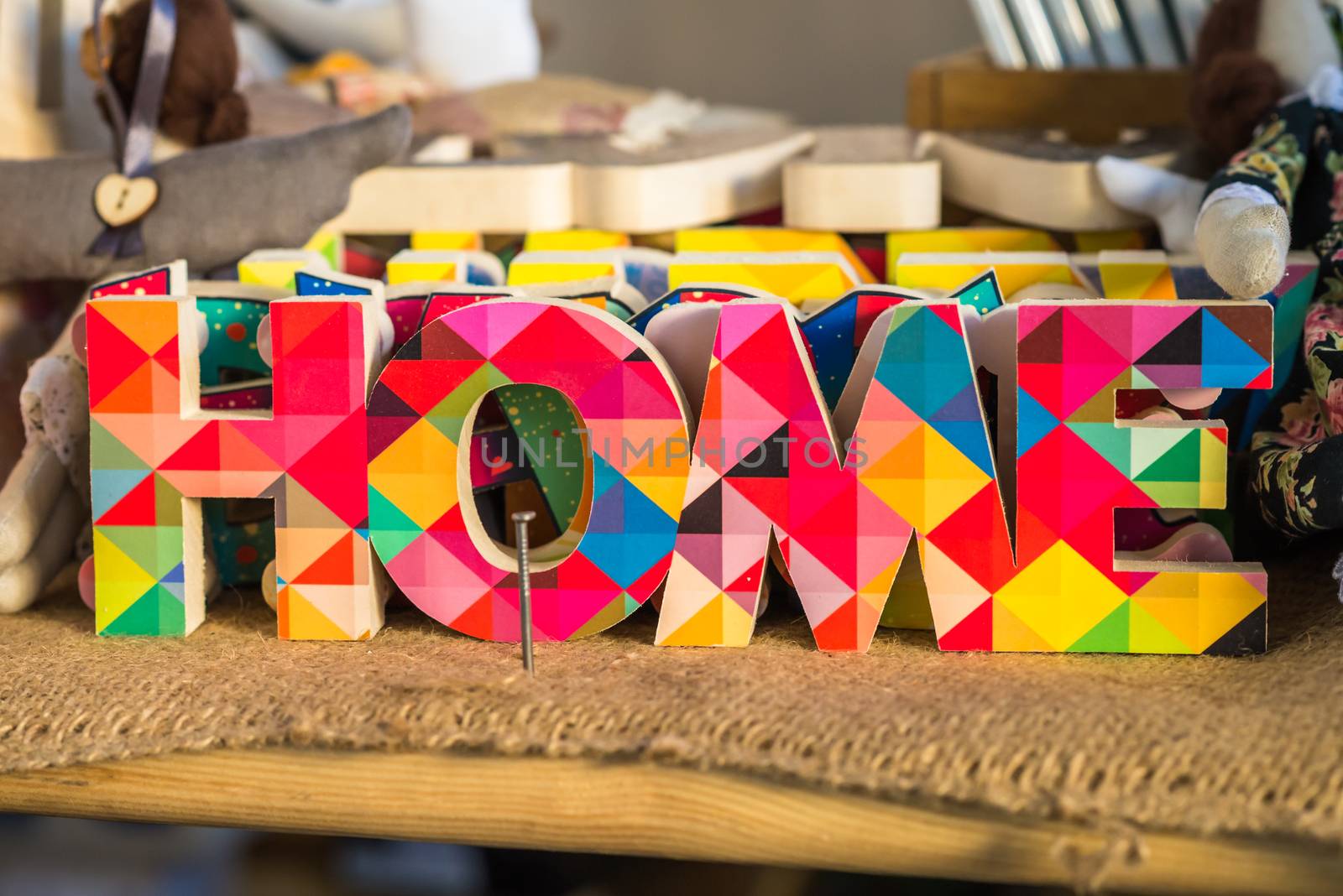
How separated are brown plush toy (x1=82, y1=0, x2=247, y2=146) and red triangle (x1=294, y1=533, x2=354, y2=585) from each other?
48 cm

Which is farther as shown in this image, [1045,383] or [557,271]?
[557,271]

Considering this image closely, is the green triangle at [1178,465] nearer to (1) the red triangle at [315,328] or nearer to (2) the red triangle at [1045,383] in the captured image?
(2) the red triangle at [1045,383]

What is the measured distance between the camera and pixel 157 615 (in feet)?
2.66

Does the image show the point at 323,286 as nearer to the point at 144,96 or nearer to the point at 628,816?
the point at 144,96

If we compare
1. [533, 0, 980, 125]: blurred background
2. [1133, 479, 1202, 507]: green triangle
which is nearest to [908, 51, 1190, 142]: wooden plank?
[1133, 479, 1202, 507]: green triangle

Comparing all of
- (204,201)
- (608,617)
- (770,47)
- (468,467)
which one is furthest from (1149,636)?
(770,47)

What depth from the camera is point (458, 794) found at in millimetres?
661

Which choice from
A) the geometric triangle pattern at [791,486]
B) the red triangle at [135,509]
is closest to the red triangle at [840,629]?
the geometric triangle pattern at [791,486]

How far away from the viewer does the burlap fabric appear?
60 centimetres

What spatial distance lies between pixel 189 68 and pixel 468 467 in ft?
1.68

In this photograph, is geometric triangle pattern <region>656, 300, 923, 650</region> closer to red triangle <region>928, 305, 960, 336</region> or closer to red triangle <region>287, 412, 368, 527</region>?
red triangle <region>928, 305, 960, 336</region>

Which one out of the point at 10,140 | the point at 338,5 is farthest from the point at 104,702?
the point at 338,5

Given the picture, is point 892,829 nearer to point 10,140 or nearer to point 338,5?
point 10,140

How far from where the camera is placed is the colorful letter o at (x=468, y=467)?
2.47 feet
